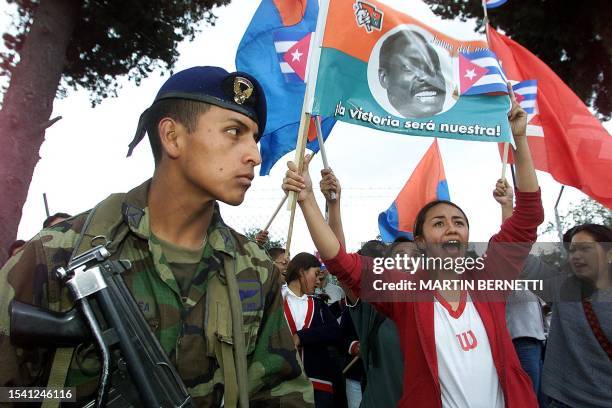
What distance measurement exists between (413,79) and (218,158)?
217 centimetres

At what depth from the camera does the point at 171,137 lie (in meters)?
1.74

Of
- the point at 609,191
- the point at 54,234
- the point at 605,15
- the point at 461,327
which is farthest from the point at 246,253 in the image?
the point at 605,15

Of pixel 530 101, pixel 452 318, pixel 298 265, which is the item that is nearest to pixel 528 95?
pixel 530 101

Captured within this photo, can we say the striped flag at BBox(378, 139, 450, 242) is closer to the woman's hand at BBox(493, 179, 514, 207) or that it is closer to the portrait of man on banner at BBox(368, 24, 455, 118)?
the woman's hand at BBox(493, 179, 514, 207)

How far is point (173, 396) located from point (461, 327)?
151 centimetres

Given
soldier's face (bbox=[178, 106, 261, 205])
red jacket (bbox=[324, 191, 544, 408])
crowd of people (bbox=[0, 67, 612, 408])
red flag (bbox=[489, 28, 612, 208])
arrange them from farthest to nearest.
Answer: red flag (bbox=[489, 28, 612, 208]) < red jacket (bbox=[324, 191, 544, 408]) < soldier's face (bbox=[178, 106, 261, 205]) < crowd of people (bbox=[0, 67, 612, 408])

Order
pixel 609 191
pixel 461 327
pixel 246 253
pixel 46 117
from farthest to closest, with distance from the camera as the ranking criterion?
1. pixel 46 117
2. pixel 609 191
3. pixel 461 327
4. pixel 246 253

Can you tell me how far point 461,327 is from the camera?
8.32ft

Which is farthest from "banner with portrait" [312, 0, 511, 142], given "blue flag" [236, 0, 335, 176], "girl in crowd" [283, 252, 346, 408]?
"girl in crowd" [283, 252, 346, 408]

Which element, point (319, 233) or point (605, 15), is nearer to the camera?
point (319, 233)

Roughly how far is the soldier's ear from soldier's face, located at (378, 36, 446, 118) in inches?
77.6

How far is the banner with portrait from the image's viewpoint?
3318 millimetres

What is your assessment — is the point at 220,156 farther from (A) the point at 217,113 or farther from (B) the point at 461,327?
(B) the point at 461,327

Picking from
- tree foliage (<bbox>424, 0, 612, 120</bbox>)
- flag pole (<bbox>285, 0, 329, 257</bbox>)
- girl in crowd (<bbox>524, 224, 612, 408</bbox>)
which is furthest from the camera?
tree foliage (<bbox>424, 0, 612, 120</bbox>)
